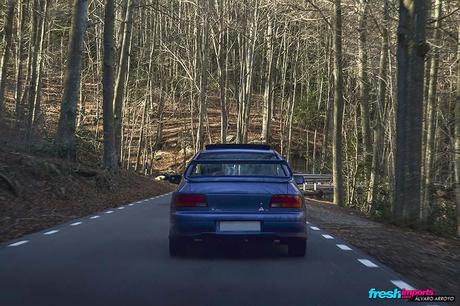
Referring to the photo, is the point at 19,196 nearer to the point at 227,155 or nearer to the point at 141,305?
the point at 227,155

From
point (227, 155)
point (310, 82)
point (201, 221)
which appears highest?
point (310, 82)

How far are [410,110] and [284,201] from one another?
24.6 ft

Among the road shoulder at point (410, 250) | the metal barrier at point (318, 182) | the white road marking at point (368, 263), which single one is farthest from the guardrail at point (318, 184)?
the white road marking at point (368, 263)

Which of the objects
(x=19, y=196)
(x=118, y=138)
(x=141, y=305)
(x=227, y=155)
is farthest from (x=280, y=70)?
(x=141, y=305)

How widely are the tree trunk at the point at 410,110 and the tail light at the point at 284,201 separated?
6.90 m

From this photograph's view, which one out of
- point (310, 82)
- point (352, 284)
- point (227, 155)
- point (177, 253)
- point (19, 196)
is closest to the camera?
point (352, 284)

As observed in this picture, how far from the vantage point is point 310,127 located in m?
66.3

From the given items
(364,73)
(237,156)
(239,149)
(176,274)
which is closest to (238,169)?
(237,156)

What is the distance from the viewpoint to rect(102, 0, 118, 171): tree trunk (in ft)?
90.4

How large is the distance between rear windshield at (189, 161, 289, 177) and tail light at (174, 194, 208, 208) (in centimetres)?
67

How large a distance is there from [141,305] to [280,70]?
57.0 metres

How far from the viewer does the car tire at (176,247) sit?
379 inches

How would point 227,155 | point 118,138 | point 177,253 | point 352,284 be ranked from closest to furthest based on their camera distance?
point 352,284, point 177,253, point 227,155, point 118,138

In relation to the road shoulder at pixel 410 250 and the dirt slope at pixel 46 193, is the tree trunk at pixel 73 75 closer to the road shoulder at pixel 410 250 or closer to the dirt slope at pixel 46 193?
the dirt slope at pixel 46 193
